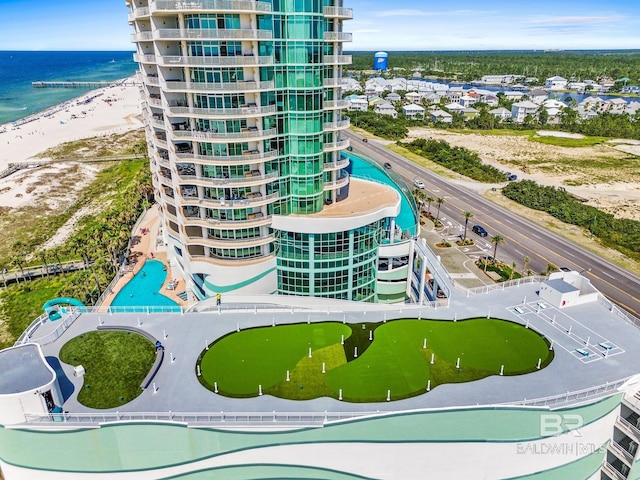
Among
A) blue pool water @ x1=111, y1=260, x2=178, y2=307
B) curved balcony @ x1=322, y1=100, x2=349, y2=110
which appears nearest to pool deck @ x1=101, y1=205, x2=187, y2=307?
blue pool water @ x1=111, y1=260, x2=178, y2=307

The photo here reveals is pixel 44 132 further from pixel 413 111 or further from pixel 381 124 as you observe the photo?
pixel 413 111

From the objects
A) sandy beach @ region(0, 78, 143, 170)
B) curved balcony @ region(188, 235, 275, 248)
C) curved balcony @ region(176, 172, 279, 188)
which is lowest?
sandy beach @ region(0, 78, 143, 170)

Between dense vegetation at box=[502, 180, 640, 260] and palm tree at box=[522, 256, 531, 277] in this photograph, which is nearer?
palm tree at box=[522, 256, 531, 277]

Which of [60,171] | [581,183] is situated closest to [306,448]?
[581,183]

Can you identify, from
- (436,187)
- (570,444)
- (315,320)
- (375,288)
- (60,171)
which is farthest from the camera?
(60,171)

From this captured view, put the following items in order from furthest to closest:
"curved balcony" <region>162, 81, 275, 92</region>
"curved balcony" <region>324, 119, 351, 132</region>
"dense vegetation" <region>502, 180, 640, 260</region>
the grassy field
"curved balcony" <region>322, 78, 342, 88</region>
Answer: "dense vegetation" <region>502, 180, 640, 260</region>, "curved balcony" <region>324, 119, 351, 132</region>, "curved balcony" <region>322, 78, 342, 88</region>, "curved balcony" <region>162, 81, 275, 92</region>, the grassy field

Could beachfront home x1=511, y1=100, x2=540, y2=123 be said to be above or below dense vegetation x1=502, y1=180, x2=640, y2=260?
above

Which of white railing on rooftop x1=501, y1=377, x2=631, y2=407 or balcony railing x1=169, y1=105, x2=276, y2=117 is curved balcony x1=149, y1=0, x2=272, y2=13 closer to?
balcony railing x1=169, y1=105, x2=276, y2=117

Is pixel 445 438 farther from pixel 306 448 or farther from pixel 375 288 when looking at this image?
pixel 375 288
